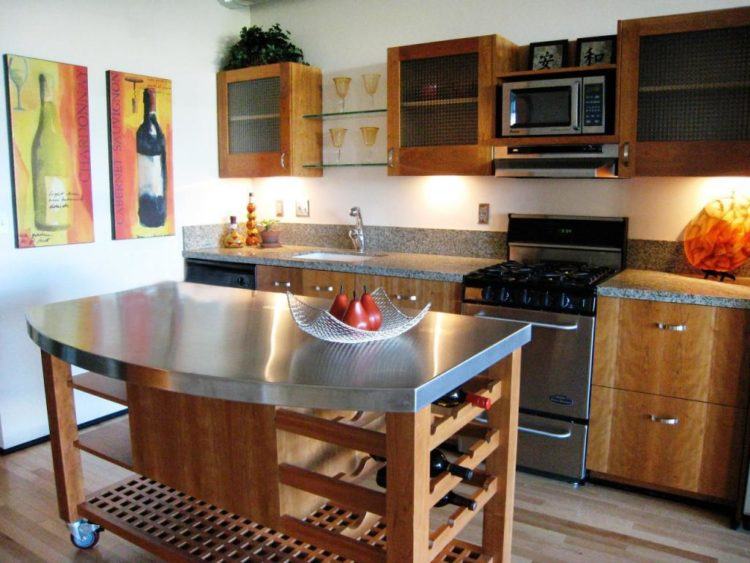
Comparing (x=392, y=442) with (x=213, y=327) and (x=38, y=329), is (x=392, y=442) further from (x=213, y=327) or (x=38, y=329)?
(x=38, y=329)

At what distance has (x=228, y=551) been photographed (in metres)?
2.08

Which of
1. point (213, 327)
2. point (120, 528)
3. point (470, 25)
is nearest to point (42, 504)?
point (120, 528)

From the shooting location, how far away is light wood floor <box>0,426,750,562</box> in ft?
Result: 7.91

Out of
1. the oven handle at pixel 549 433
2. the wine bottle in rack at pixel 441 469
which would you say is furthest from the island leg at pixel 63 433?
the oven handle at pixel 549 433

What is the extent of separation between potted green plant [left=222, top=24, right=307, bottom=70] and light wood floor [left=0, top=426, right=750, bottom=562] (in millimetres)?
2578

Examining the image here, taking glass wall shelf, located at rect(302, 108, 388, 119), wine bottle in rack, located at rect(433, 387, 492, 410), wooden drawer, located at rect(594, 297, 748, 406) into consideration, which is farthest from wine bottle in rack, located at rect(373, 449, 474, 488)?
glass wall shelf, located at rect(302, 108, 388, 119)

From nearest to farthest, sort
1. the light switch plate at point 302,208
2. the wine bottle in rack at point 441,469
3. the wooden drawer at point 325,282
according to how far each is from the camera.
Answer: the wine bottle in rack at point 441,469 < the wooden drawer at point 325,282 < the light switch plate at point 302,208

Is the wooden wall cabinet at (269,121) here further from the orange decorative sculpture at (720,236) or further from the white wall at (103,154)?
the orange decorative sculpture at (720,236)

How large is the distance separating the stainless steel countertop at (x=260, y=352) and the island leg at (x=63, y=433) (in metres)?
0.23

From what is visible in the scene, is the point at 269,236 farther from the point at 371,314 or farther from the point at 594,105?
the point at 371,314

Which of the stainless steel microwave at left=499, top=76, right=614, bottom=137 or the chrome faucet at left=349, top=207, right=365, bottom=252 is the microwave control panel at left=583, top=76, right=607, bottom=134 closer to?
the stainless steel microwave at left=499, top=76, right=614, bottom=137

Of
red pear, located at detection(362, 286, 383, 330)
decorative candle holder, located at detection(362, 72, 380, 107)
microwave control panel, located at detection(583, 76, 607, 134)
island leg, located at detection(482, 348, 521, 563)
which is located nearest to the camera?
red pear, located at detection(362, 286, 383, 330)

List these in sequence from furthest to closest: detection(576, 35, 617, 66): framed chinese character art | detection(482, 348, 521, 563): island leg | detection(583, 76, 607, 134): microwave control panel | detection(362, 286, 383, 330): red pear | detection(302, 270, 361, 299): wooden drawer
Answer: detection(302, 270, 361, 299): wooden drawer → detection(576, 35, 617, 66): framed chinese character art → detection(583, 76, 607, 134): microwave control panel → detection(482, 348, 521, 563): island leg → detection(362, 286, 383, 330): red pear

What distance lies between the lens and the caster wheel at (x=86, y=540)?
2.40 m
